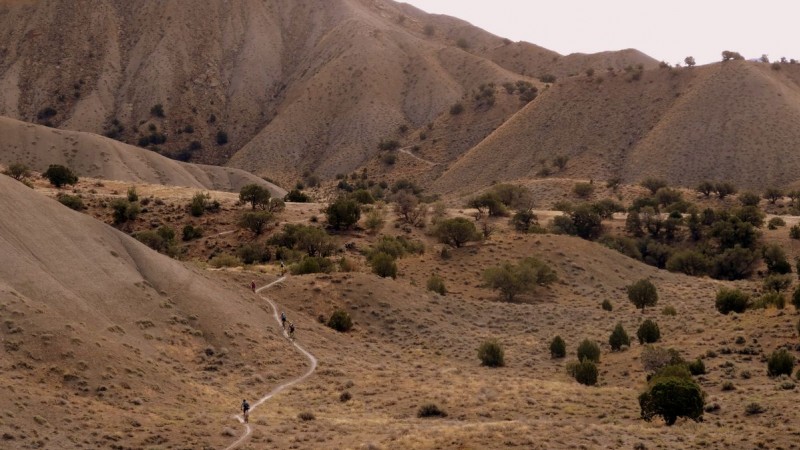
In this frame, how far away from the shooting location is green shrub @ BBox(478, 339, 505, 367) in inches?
1826

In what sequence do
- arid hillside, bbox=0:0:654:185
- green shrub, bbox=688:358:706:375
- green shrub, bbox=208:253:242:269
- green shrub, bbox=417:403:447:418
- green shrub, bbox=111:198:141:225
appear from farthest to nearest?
arid hillside, bbox=0:0:654:185, green shrub, bbox=111:198:141:225, green shrub, bbox=208:253:242:269, green shrub, bbox=688:358:706:375, green shrub, bbox=417:403:447:418

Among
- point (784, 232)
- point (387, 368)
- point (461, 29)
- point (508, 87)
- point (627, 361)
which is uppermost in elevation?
point (461, 29)

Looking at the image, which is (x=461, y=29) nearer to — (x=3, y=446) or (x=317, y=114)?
(x=317, y=114)

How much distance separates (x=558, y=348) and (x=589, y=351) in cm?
228

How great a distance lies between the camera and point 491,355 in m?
46.5

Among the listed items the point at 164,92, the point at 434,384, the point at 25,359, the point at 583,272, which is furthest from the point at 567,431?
the point at 164,92

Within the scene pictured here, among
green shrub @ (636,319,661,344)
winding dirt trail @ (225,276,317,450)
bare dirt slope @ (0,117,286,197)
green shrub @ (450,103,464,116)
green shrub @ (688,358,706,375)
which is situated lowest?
bare dirt slope @ (0,117,286,197)

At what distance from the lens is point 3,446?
26.4 meters

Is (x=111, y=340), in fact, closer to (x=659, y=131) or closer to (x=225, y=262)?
(x=225, y=262)

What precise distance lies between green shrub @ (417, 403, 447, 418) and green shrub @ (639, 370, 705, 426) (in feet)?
23.8

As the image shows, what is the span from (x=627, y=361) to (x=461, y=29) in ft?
532

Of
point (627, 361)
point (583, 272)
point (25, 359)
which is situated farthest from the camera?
point (583, 272)

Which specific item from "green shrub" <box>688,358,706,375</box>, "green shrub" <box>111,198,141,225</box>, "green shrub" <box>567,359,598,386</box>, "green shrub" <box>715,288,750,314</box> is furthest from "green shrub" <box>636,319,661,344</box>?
"green shrub" <box>111,198,141,225</box>

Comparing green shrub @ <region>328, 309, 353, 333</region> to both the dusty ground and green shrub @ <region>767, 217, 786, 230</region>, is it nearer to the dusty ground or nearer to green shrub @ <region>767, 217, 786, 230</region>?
the dusty ground
